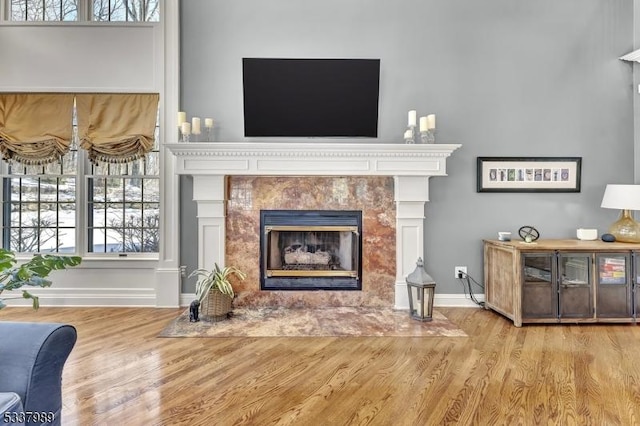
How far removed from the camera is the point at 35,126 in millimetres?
3670

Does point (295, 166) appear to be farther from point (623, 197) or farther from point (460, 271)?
point (623, 197)

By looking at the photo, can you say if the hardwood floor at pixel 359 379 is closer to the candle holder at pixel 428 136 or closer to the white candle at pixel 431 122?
the candle holder at pixel 428 136

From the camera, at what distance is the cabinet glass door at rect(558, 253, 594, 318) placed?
318 centimetres

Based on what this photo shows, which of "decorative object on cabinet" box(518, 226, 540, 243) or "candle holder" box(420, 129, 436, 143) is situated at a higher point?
"candle holder" box(420, 129, 436, 143)

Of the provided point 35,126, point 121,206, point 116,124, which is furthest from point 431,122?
point 35,126

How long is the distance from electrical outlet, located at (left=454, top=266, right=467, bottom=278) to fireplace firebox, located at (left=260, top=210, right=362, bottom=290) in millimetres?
1033

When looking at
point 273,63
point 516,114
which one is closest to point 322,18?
point 273,63

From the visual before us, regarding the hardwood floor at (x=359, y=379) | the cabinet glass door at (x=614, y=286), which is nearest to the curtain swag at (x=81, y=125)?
the hardwood floor at (x=359, y=379)

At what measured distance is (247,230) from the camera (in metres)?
3.71

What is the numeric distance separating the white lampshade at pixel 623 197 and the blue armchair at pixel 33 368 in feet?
14.0

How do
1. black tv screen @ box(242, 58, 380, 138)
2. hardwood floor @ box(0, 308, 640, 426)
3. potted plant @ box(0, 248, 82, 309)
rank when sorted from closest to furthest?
1. potted plant @ box(0, 248, 82, 309)
2. hardwood floor @ box(0, 308, 640, 426)
3. black tv screen @ box(242, 58, 380, 138)

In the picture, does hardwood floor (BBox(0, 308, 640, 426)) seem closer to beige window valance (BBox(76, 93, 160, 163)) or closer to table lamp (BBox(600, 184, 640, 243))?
table lamp (BBox(600, 184, 640, 243))

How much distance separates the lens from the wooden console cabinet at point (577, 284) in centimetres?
317

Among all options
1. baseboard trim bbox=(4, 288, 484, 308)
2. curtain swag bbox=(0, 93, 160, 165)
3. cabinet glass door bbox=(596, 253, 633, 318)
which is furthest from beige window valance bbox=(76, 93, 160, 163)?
cabinet glass door bbox=(596, 253, 633, 318)
